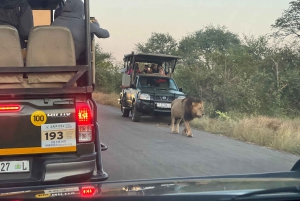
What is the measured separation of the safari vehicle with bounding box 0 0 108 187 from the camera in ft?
15.2

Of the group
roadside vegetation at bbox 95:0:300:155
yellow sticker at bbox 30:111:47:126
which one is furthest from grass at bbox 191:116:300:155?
yellow sticker at bbox 30:111:47:126

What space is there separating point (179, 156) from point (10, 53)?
4.81 m

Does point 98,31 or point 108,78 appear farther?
point 108,78

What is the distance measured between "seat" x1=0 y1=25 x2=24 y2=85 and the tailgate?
250 millimetres

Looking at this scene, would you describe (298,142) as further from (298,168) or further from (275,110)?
(298,168)

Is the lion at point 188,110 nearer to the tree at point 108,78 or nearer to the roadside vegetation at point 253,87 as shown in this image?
the roadside vegetation at point 253,87

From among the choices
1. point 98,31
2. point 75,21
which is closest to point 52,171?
point 75,21

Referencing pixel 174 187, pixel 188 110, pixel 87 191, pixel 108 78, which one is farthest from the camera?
pixel 108 78

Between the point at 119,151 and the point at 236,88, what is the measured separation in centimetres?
930

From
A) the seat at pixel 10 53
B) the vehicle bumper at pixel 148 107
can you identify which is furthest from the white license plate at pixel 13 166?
the vehicle bumper at pixel 148 107

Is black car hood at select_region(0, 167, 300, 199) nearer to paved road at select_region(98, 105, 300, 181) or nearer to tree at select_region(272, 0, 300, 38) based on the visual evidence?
paved road at select_region(98, 105, 300, 181)

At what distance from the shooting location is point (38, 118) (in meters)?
4.71

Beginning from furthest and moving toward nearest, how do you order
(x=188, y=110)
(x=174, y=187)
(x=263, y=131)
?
(x=188, y=110), (x=263, y=131), (x=174, y=187)

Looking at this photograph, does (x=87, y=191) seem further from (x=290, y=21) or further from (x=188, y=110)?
(x=290, y=21)
